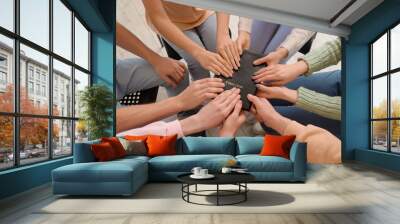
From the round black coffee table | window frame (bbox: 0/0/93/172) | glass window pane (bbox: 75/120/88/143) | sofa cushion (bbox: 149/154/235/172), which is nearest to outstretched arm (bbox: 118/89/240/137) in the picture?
glass window pane (bbox: 75/120/88/143)

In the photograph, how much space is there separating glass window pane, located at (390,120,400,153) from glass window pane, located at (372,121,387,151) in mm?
325

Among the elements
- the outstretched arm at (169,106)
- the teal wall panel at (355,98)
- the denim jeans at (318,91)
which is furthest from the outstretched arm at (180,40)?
the teal wall panel at (355,98)

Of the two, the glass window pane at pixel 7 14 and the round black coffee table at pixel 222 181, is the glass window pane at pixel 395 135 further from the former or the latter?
the glass window pane at pixel 7 14

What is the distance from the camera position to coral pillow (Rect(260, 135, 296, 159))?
6358mm

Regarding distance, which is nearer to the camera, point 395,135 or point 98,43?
point 395,135

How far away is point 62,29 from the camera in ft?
22.4

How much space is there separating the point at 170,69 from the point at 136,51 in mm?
894

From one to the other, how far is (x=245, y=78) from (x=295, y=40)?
59.7 inches

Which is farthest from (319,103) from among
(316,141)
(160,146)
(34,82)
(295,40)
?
(34,82)

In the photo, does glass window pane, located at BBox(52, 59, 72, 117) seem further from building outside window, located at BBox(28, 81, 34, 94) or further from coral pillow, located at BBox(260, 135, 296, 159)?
coral pillow, located at BBox(260, 135, 296, 159)

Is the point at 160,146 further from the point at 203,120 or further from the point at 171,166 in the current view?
the point at 203,120

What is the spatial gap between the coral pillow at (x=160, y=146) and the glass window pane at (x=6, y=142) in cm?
232

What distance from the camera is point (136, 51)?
8.68 m

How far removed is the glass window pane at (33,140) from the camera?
5.32 metres
